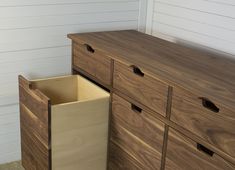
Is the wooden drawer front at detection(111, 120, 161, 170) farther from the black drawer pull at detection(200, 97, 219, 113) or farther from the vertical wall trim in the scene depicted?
the vertical wall trim

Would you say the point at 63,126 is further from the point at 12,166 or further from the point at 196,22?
the point at 196,22

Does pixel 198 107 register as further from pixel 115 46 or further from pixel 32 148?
pixel 32 148

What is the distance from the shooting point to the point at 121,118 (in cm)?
189

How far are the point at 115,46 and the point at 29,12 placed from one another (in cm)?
54

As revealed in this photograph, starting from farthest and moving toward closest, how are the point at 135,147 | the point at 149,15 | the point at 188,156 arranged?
the point at 149,15
the point at 135,147
the point at 188,156

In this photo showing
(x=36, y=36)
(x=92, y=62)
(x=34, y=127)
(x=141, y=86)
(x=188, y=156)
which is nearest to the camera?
(x=188, y=156)

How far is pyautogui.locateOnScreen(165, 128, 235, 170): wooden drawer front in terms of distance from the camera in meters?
1.41

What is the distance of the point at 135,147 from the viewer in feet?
5.99

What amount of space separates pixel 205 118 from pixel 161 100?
0.79 feet

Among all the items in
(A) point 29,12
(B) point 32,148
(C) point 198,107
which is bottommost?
(B) point 32,148

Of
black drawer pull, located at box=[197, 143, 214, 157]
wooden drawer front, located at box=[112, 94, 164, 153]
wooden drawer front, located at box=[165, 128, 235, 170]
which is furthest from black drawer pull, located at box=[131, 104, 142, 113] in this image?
black drawer pull, located at box=[197, 143, 214, 157]

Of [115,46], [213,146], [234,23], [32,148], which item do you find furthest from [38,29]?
[213,146]

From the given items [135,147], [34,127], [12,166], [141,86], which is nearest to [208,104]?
[141,86]

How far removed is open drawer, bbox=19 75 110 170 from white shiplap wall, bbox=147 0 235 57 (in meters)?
0.60
